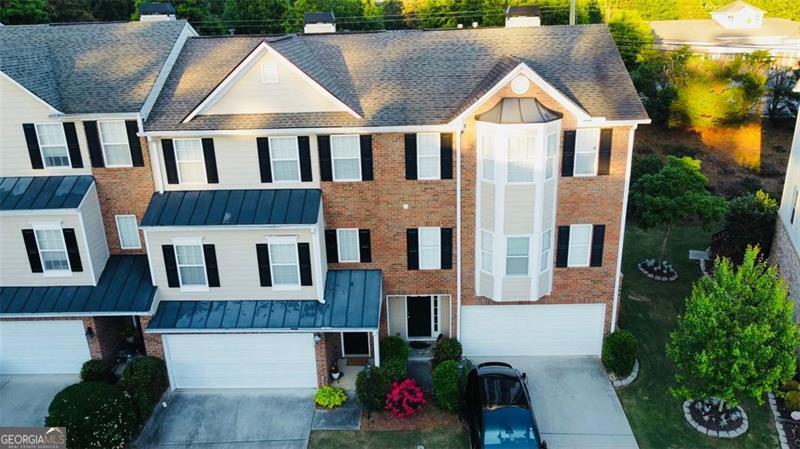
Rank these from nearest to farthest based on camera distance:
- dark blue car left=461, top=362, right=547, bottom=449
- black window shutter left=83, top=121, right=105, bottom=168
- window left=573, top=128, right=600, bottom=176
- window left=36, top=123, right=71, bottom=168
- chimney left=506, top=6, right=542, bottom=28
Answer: dark blue car left=461, top=362, right=547, bottom=449 < window left=573, top=128, right=600, bottom=176 < black window shutter left=83, top=121, right=105, bottom=168 < window left=36, top=123, right=71, bottom=168 < chimney left=506, top=6, right=542, bottom=28

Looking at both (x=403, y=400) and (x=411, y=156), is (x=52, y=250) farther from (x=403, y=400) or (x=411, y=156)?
(x=403, y=400)

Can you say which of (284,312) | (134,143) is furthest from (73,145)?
(284,312)

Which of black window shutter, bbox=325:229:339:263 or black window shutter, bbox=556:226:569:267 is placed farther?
black window shutter, bbox=325:229:339:263

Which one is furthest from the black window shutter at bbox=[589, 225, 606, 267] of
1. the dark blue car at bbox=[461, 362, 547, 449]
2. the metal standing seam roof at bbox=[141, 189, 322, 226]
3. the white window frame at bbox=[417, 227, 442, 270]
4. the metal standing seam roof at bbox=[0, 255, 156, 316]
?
the metal standing seam roof at bbox=[0, 255, 156, 316]

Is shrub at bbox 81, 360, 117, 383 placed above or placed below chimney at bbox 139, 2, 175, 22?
below

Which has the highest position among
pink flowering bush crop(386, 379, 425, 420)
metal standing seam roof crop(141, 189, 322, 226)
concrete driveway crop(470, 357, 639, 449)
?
metal standing seam roof crop(141, 189, 322, 226)

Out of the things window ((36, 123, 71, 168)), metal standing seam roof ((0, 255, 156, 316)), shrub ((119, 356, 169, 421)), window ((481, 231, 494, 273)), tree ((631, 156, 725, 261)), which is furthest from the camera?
tree ((631, 156, 725, 261))

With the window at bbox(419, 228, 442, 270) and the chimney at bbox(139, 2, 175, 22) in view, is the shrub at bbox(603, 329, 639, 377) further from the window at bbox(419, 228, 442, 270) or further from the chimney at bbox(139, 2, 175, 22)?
the chimney at bbox(139, 2, 175, 22)

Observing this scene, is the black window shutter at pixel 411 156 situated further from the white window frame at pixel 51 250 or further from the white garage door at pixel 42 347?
the white garage door at pixel 42 347
